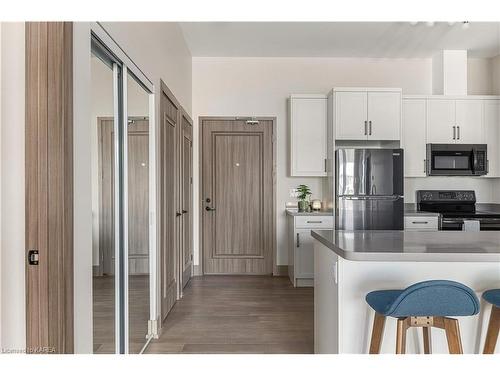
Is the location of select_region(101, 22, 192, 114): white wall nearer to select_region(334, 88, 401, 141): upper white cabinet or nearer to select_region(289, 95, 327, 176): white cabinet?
select_region(289, 95, 327, 176): white cabinet

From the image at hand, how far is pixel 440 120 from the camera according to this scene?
15.5 ft

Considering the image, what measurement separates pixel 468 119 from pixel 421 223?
146cm

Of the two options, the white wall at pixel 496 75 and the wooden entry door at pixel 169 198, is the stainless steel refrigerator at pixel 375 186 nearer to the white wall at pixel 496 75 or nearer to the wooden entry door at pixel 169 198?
the wooden entry door at pixel 169 198

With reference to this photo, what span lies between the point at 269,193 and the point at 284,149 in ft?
2.06

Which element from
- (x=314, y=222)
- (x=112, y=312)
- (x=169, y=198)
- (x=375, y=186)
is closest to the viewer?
(x=112, y=312)

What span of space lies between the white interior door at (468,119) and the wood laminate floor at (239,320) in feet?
8.79

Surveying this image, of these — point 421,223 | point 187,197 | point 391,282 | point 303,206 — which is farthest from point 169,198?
point 421,223

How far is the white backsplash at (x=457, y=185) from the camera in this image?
498 centimetres

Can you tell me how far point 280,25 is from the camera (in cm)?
409

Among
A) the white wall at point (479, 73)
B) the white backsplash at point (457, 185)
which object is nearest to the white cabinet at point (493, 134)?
the white backsplash at point (457, 185)

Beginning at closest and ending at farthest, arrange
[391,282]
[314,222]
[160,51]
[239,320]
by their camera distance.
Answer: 1. [391,282]
2. [160,51]
3. [239,320]
4. [314,222]

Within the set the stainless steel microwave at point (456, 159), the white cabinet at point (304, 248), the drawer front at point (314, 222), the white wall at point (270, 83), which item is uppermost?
the white wall at point (270, 83)

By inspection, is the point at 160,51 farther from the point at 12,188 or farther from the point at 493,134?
the point at 493,134

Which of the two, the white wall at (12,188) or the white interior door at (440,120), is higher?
the white interior door at (440,120)
